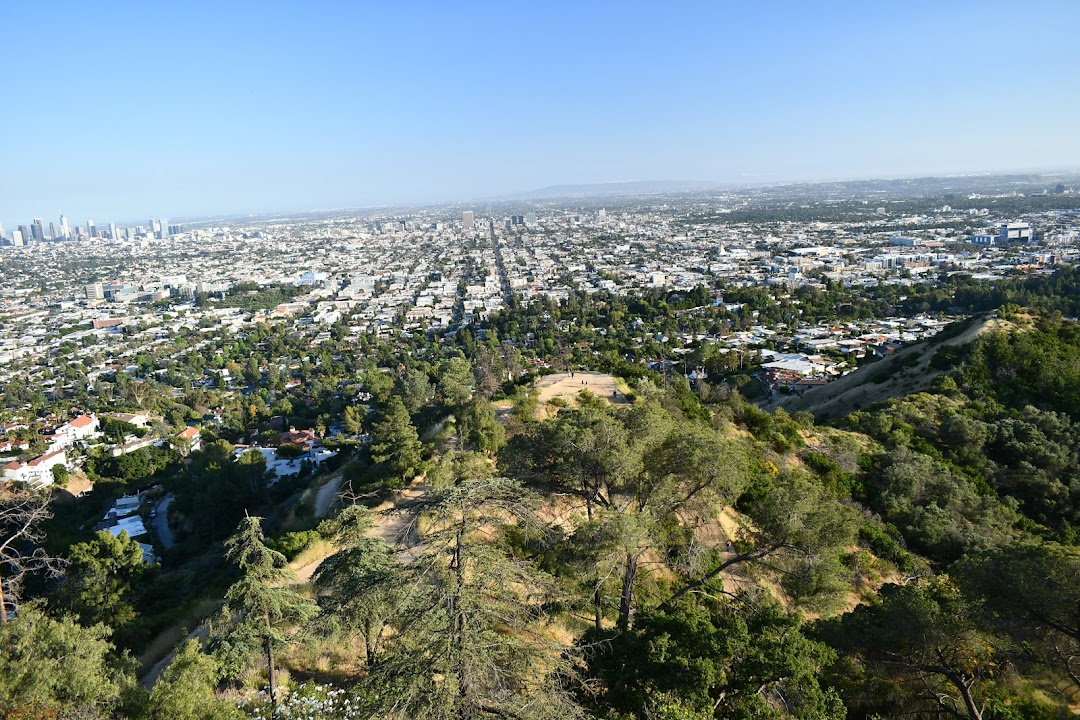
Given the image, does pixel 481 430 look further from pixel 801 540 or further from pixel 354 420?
pixel 354 420

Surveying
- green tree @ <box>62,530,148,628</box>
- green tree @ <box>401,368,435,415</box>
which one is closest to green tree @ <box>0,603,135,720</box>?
green tree @ <box>62,530,148,628</box>

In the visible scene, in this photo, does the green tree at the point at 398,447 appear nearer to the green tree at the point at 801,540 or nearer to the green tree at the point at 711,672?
the green tree at the point at 801,540

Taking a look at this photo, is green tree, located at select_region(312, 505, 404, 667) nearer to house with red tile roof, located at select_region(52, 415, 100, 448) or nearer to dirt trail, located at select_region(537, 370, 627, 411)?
dirt trail, located at select_region(537, 370, 627, 411)

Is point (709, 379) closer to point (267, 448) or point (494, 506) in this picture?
point (267, 448)

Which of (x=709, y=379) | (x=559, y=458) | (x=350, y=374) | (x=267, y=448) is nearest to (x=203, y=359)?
(x=350, y=374)

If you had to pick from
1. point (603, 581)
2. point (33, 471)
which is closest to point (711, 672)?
point (603, 581)

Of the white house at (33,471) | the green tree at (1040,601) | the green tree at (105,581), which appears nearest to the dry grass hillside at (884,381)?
the green tree at (1040,601)
